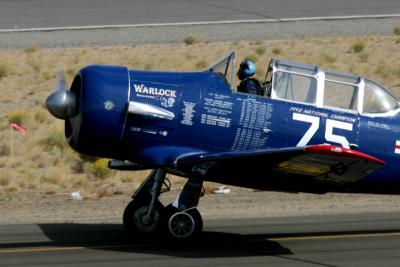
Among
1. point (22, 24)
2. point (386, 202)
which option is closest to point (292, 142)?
point (386, 202)

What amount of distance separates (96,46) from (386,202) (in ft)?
52.0

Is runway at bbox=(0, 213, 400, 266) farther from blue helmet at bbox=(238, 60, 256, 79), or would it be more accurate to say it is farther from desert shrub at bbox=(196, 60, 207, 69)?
desert shrub at bbox=(196, 60, 207, 69)

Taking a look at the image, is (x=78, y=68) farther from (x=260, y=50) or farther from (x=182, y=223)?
(x=182, y=223)

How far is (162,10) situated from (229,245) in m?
24.1

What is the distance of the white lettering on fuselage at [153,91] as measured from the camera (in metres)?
12.8

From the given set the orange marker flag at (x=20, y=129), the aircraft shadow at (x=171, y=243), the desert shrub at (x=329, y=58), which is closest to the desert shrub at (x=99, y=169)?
the orange marker flag at (x=20, y=129)

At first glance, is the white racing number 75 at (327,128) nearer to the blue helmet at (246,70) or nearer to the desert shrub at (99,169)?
the blue helmet at (246,70)

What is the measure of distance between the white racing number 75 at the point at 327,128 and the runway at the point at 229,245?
136cm

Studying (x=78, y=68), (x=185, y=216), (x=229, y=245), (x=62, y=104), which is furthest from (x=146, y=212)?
(x=78, y=68)

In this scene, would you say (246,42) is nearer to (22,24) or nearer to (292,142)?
(22,24)

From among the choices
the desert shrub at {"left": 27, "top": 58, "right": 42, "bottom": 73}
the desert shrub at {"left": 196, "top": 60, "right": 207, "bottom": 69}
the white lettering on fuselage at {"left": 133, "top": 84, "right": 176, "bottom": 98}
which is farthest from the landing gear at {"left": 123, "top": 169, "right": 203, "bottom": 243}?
the desert shrub at {"left": 27, "top": 58, "right": 42, "bottom": 73}

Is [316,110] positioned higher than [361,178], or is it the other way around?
[316,110]

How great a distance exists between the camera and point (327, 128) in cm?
1312

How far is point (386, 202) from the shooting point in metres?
17.6
